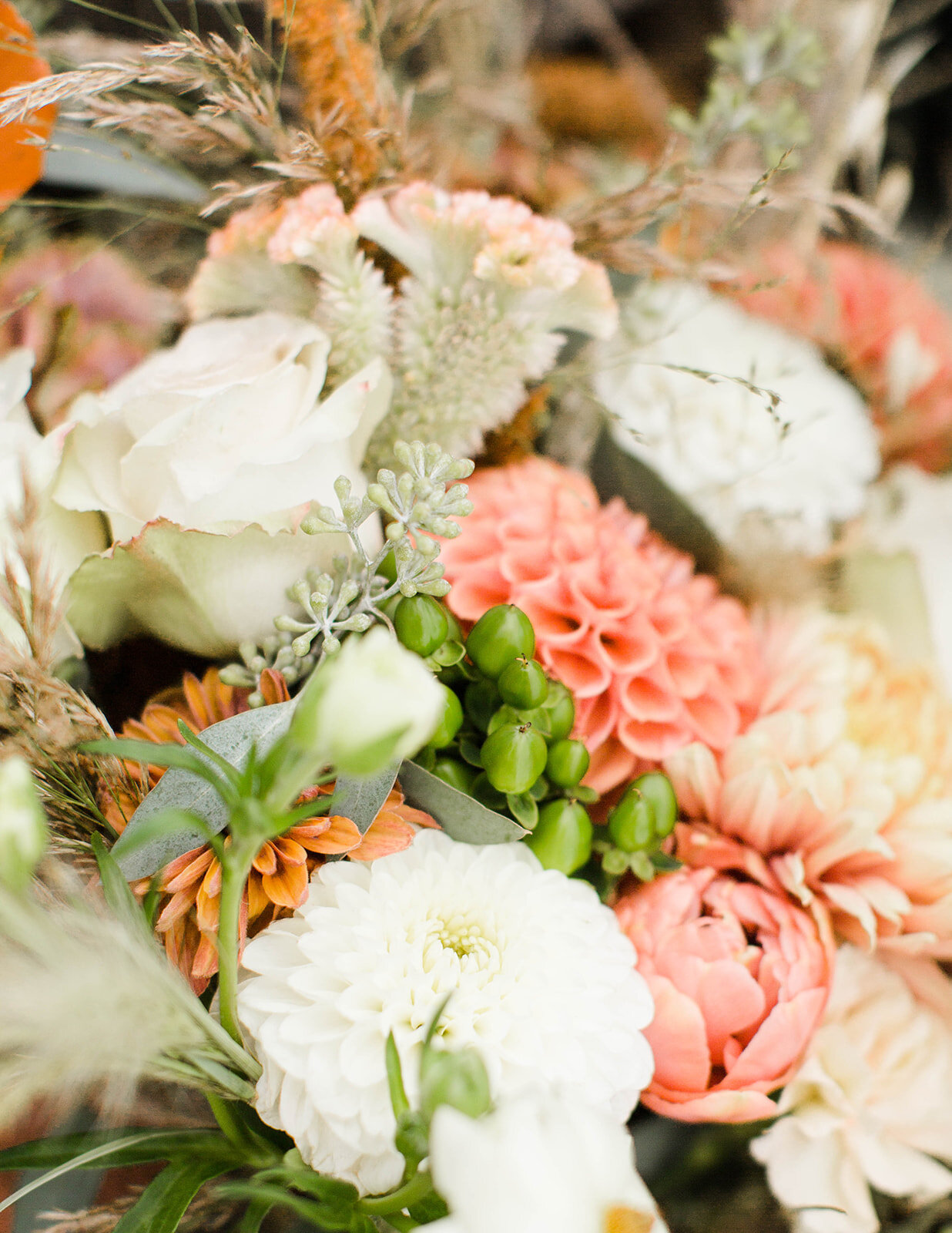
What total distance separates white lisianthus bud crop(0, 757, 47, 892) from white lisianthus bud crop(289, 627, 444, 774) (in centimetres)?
8

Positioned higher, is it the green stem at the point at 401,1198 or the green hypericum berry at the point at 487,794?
the green hypericum berry at the point at 487,794

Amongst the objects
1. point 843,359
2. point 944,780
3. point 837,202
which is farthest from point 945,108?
point 944,780

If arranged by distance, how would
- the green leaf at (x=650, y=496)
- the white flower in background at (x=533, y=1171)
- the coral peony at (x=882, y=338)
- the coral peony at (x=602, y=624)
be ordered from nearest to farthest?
the white flower in background at (x=533, y=1171) < the coral peony at (x=602, y=624) < the green leaf at (x=650, y=496) < the coral peony at (x=882, y=338)

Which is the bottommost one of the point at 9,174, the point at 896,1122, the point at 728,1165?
the point at 728,1165

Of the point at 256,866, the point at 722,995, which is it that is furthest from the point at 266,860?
the point at 722,995

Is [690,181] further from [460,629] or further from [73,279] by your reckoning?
[73,279]

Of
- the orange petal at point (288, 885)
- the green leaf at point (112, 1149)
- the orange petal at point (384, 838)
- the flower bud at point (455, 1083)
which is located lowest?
the green leaf at point (112, 1149)

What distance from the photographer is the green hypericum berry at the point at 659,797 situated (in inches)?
15.7

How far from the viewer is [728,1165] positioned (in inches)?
20.8

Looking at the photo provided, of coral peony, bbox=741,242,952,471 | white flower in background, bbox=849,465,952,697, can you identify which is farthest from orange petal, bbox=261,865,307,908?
A: coral peony, bbox=741,242,952,471

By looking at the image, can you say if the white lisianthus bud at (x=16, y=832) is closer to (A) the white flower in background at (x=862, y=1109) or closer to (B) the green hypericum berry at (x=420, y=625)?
(B) the green hypericum berry at (x=420, y=625)

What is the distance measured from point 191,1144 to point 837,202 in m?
0.58

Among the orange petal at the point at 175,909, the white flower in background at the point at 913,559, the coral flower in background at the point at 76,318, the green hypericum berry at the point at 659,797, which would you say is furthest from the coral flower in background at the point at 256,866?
the white flower in background at the point at 913,559

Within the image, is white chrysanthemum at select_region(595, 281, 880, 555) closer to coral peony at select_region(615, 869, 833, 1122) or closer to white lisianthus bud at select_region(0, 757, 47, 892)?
coral peony at select_region(615, 869, 833, 1122)
